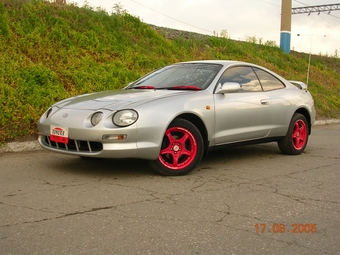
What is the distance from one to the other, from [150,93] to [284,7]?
812 inches

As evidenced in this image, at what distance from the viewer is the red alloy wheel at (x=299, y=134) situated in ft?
24.8

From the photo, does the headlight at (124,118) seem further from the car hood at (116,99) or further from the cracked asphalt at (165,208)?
the cracked asphalt at (165,208)

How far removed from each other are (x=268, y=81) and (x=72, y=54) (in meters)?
6.03

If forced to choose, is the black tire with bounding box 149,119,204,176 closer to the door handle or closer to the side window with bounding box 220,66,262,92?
the side window with bounding box 220,66,262,92

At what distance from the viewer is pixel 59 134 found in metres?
5.48

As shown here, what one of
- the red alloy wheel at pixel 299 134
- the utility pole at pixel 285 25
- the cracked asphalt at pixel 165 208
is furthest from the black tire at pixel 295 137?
the utility pole at pixel 285 25

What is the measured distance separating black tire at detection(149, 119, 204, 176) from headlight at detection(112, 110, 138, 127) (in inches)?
18.6

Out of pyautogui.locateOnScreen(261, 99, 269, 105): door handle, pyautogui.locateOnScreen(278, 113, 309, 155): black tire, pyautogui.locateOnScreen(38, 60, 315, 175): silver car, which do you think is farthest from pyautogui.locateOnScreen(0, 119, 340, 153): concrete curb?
pyautogui.locateOnScreen(278, 113, 309, 155): black tire

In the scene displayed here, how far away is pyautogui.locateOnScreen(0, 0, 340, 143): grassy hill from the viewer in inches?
340

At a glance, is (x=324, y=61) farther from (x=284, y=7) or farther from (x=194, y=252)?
(x=194, y=252)

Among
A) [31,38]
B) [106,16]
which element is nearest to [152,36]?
[106,16]

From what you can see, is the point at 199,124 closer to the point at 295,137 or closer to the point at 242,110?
the point at 242,110

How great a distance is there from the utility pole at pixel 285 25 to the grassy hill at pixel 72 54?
5.32 metres
